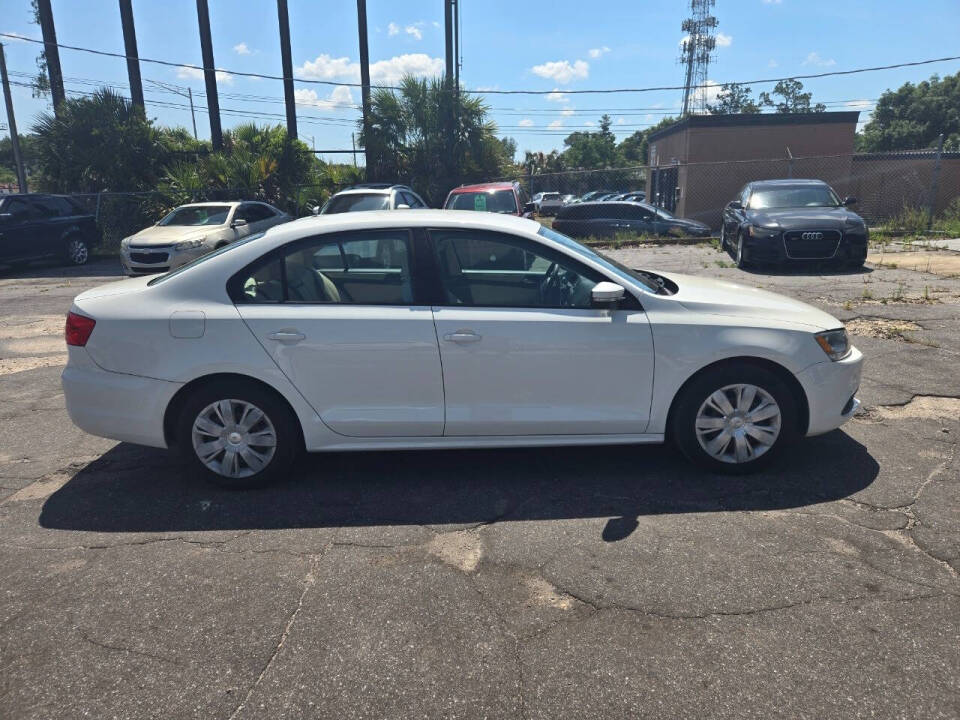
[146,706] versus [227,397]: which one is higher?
[227,397]

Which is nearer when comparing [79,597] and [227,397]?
[79,597]

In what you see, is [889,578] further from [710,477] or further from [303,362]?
[303,362]

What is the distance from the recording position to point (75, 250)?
1702 centimetres

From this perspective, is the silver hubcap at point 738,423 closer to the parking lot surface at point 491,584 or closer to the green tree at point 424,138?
the parking lot surface at point 491,584

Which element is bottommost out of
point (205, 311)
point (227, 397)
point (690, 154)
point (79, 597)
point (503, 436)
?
point (79, 597)

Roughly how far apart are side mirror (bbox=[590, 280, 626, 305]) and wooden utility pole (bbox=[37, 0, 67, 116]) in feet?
84.1

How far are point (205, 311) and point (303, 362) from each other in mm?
634

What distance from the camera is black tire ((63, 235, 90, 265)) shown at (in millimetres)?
16812

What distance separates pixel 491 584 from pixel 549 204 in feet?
128

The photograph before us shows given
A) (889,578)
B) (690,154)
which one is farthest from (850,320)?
(690,154)

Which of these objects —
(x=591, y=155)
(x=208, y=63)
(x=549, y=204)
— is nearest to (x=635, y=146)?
(x=591, y=155)

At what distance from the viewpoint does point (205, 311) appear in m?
4.04

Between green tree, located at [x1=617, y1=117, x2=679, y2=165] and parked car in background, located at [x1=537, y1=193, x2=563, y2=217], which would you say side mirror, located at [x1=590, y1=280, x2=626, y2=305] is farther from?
green tree, located at [x1=617, y1=117, x2=679, y2=165]

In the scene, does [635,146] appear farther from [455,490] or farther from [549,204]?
[455,490]
